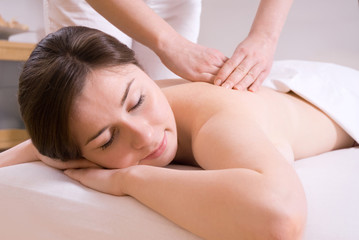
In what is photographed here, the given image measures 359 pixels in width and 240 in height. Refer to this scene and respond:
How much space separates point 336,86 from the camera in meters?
1.55

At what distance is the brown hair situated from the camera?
37.8 inches

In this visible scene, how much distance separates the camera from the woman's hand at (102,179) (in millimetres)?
951

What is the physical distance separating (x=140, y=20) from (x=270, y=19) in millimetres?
485

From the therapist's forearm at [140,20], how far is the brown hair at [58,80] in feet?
0.92

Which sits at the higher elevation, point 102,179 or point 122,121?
point 122,121

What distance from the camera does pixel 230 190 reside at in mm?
762

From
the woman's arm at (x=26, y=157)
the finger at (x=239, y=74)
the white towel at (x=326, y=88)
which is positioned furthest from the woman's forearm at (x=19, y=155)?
the white towel at (x=326, y=88)

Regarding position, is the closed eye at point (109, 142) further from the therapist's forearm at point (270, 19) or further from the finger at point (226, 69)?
the therapist's forearm at point (270, 19)

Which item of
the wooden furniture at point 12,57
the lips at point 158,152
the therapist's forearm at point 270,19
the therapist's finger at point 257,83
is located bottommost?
the wooden furniture at point 12,57

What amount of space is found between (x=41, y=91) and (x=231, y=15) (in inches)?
80.8

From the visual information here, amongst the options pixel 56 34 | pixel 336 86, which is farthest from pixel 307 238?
pixel 336 86

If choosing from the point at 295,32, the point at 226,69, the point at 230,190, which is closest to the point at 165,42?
the point at 226,69

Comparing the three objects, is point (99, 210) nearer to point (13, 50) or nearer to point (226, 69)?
point (226, 69)

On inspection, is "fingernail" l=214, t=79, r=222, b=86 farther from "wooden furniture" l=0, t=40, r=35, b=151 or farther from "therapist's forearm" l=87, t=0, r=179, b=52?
"wooden furniture" l=0, t=40, r=35, b=151
